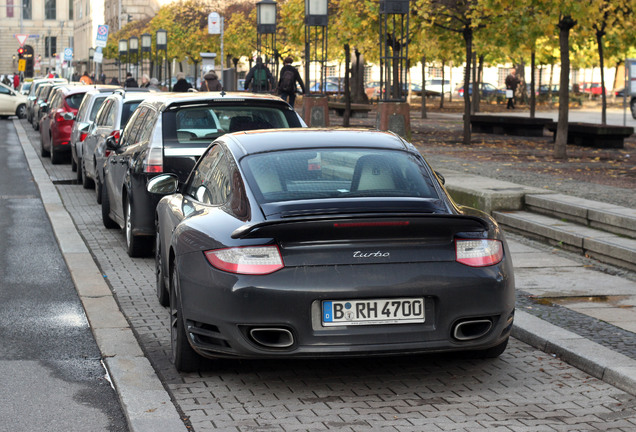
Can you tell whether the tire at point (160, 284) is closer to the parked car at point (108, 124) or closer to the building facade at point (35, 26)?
the parked car at point (108, 124)

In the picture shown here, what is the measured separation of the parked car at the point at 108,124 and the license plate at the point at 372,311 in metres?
8.44

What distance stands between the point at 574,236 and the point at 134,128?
15.2ft

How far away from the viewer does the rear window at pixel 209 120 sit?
10.5m

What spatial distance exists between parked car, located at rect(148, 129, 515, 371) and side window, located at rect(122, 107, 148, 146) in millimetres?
5408

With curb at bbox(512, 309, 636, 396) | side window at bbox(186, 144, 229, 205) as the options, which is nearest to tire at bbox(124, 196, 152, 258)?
side window at bbox(186, 144, 229, 205)

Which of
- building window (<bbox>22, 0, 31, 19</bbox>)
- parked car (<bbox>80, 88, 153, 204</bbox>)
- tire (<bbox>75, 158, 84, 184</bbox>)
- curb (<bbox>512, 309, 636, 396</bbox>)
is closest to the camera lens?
curb (<bbox>512, 309, 636, 396</bbox>)

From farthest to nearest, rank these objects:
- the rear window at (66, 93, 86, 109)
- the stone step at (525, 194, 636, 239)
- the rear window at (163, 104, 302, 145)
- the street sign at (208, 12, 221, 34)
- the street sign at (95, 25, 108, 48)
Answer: the street sign at (95, 25, 108, 48), the street sign at (208, 12, 221, 34), the rear window at (66, 93, 86, 109), the stone step at (525, 194, 636, 239), the rear window at (163, 104, 302, 145)

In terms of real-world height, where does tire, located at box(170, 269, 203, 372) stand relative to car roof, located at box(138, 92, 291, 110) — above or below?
below

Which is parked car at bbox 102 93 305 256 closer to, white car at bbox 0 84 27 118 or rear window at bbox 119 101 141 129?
rear window at bbox 119 101 141 129

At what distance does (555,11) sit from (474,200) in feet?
24.7

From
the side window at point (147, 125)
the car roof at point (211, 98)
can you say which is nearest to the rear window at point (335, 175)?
the car roof at point (211, 98)

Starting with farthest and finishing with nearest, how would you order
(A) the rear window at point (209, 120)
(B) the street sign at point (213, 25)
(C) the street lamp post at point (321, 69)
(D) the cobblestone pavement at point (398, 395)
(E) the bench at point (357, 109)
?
(B) the street sign at point (213, 25) → (E) the bench at point (357, 109) → (C) the street lamp post at point (321, 69) → (A) the rear window at point (209, 120) → (D) the cobblestone pavement at point (398, 395)

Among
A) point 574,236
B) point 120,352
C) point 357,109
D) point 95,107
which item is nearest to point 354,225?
point 120,352

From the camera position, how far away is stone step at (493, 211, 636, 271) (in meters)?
9.87
